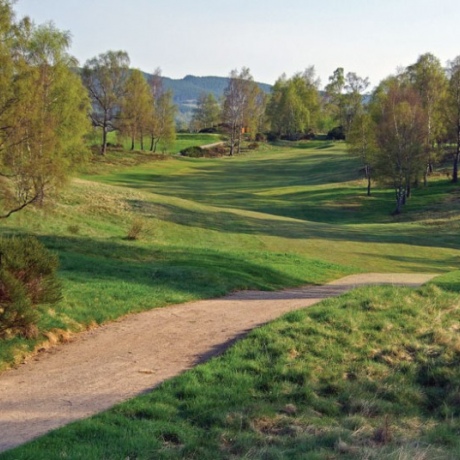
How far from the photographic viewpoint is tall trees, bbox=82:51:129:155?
7819 cm

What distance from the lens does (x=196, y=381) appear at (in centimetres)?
897

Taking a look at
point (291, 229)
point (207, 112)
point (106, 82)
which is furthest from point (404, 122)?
point (207, 112)

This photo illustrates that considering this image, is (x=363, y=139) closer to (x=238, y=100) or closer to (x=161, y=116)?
(x=161, y=116)

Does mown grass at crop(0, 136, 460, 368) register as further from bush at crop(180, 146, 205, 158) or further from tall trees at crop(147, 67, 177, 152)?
bush at crop(180, 146, 205, 158)

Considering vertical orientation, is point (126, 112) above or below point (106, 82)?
below

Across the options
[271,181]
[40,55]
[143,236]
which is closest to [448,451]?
[143,236]

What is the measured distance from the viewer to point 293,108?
377ft

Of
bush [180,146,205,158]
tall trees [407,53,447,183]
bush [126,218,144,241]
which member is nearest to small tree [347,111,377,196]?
tall trees [407,53,447,183]

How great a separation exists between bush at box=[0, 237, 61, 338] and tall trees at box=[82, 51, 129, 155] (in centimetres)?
6799

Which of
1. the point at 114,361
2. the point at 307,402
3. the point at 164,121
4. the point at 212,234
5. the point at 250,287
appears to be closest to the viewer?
the point at 307,402

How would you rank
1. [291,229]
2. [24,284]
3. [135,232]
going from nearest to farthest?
[24,284] → [135,232] → [291,229]

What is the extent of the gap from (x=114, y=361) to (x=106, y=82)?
72652 millimetres

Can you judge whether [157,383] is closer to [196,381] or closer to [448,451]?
[196,381]

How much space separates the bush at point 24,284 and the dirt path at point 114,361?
71cm
